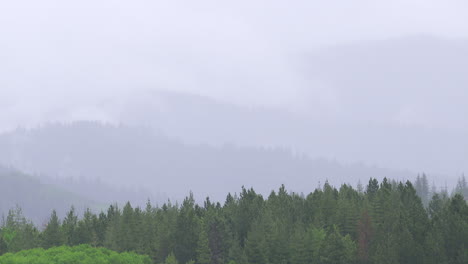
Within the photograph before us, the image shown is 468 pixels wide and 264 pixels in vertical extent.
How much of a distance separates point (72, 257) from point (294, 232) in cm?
3908

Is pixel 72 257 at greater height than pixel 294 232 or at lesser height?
lesser

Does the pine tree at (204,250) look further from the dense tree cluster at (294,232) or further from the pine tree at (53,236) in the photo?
the pine tree at (53,236)

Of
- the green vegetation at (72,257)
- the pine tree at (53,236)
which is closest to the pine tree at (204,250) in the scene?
the green vegetation at (72,257)

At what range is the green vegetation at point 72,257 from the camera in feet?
280

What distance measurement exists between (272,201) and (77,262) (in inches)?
1844

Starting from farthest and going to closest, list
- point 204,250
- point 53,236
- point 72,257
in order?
point 53,236, point 204,250, point 72,257

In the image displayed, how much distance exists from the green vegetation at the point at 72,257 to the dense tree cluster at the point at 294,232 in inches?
320

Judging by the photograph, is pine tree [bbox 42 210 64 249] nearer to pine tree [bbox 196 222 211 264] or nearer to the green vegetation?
the green vegetation

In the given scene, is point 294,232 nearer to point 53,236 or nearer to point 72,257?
point 72,257

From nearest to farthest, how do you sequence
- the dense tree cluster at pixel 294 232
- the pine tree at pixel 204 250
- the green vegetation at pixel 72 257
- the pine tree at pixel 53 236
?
the green vegetation at pixel 72 257 → the dense tree cluster at pixel 294 232 → the pine tree at pixel 204 250 → the pine tree at pixel 53 236

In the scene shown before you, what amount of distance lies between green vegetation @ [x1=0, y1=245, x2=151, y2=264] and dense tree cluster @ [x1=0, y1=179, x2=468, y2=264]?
8.14 m

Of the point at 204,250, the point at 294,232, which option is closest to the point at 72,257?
the point at 204,250

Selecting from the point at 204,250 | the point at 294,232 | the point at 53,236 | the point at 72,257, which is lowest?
the point at 72,257

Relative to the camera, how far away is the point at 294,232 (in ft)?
335
